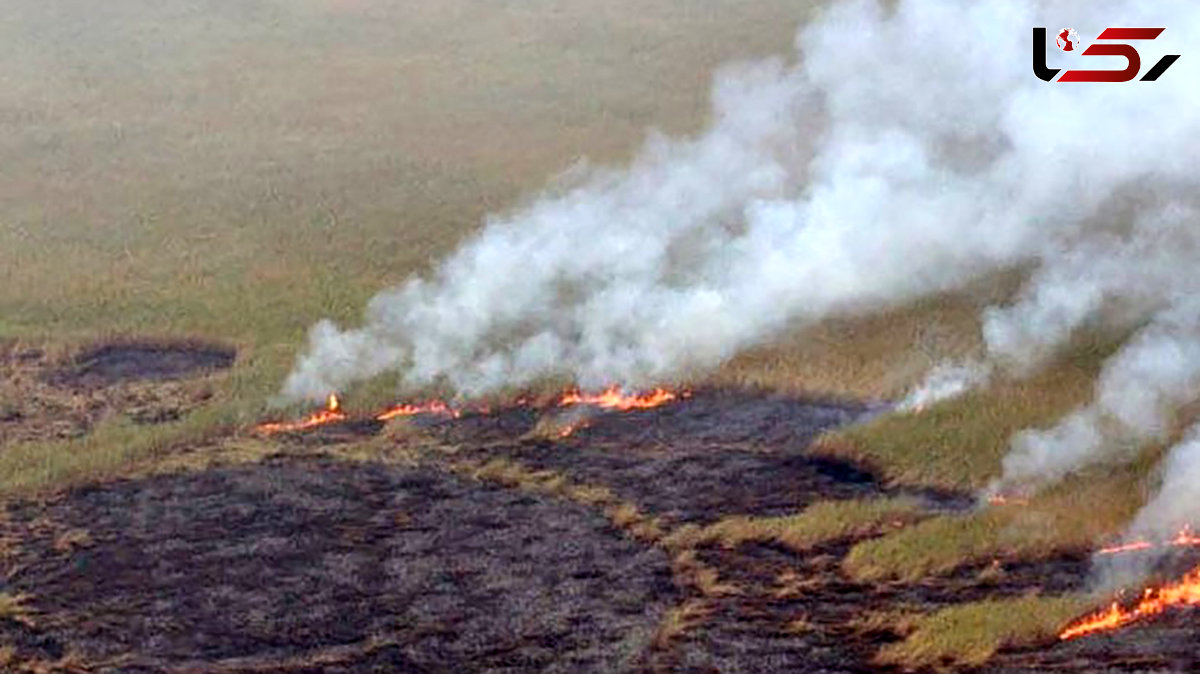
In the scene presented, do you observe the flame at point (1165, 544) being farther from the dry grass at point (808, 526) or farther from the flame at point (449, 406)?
the flame at point (449, 406)

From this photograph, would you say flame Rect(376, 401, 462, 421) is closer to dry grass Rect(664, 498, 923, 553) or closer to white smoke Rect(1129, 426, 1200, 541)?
dry grass Rect(664, 498, 923, 553)

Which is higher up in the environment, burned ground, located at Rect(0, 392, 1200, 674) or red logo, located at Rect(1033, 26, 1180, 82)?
red logo, located at Rect(1033, 26, 1180, 82)

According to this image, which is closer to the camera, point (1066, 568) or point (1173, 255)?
point (1066, 568)

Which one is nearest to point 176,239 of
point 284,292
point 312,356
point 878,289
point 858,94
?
point 284,292

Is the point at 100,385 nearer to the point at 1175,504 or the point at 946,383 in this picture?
the point at 946,383

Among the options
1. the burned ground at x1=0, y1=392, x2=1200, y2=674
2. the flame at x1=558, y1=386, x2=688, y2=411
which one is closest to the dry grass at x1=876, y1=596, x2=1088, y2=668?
the burned ground at x1=0, y1=392, x2=1200, y2=674

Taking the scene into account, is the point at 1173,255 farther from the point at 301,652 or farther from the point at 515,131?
the point at 515,131

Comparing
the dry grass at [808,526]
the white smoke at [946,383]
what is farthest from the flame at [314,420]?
the white smoke at [946,383]
